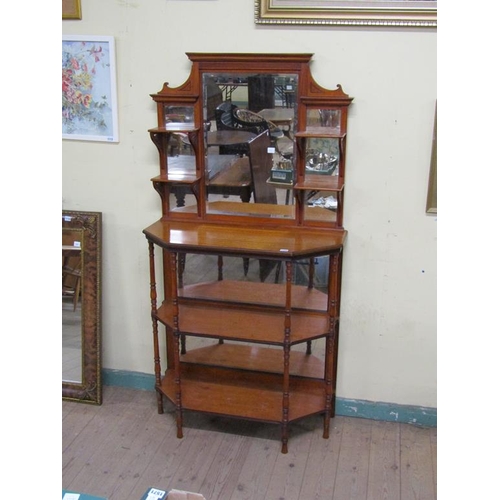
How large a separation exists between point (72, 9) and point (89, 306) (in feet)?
5.01

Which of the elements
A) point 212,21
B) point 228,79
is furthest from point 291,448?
point 212,21

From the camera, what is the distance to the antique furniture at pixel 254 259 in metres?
2.75

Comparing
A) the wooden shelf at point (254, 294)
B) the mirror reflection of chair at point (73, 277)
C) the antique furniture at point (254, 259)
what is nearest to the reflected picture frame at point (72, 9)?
the antique furniture at point (254, 259)

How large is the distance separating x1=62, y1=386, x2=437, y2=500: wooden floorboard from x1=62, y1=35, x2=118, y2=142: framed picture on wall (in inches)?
59.2

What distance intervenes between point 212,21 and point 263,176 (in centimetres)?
76

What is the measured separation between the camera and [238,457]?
2.90 m

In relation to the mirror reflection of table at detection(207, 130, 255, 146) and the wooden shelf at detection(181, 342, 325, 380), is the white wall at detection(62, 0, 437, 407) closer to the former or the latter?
the wooden shelf at detection(181, 342, 325, 380)

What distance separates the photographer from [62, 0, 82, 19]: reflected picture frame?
294cm

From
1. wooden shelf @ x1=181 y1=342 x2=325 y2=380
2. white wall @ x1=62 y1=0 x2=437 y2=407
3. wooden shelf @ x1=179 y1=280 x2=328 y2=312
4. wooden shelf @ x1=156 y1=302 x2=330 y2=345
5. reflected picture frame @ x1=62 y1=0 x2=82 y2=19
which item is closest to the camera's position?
white wall @ x1=62 y1=0 x2=437 y2=407

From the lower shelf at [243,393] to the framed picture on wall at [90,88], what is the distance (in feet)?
4.34

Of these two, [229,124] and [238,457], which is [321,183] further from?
[238,457]

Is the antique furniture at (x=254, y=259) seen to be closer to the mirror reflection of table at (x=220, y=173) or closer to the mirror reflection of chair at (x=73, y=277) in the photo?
the mirror reflection of table at (x=220, y=173)

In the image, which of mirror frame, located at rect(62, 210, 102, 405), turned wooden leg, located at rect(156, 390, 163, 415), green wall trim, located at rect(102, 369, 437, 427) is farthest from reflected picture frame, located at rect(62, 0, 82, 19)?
green wall trim, located at rect(102, 369, 437, 427)
